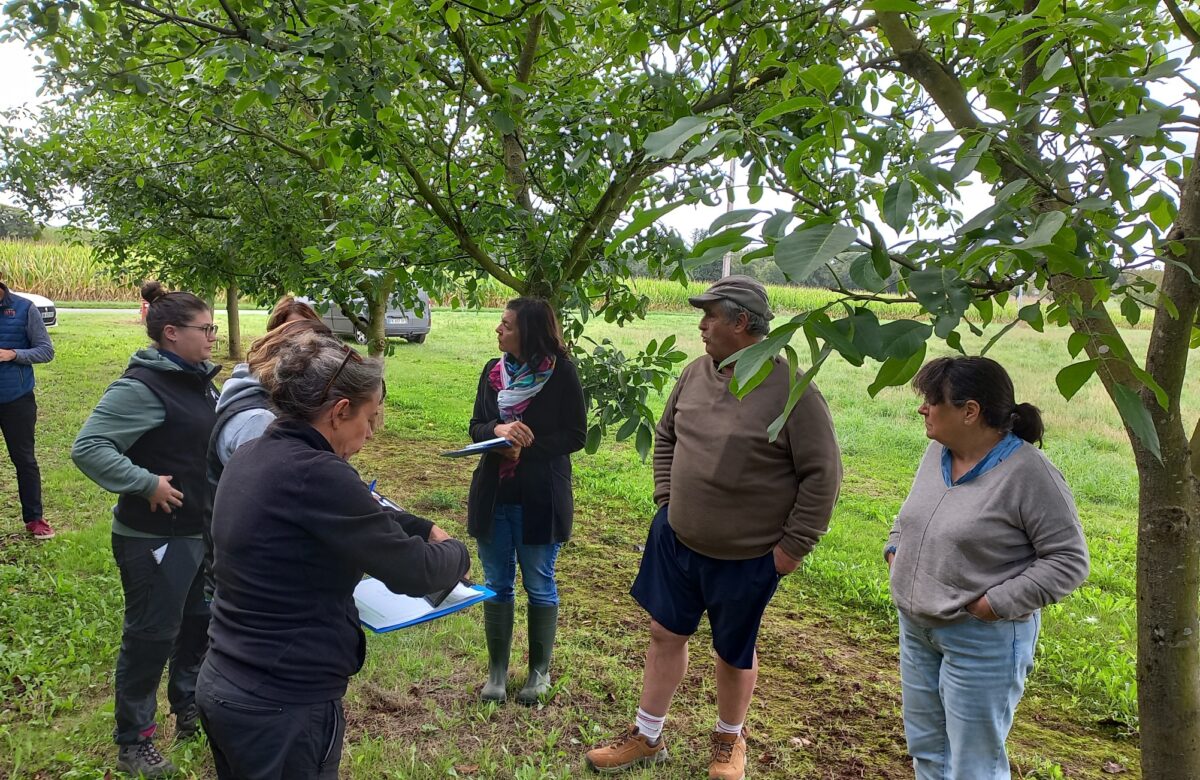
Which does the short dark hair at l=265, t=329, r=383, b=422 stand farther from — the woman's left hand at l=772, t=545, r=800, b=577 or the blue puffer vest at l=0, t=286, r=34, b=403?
the blue puffer vest at l=0, t=286, r=34, b=403

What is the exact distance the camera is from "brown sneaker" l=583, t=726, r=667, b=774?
10.4 ft

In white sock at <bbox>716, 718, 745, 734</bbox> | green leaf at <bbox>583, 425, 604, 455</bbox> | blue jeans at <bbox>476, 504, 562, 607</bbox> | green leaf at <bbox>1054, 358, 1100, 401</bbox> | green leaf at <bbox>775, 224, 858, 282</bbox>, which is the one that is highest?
green leaf at <bbox>775, 224, 858, 282</bbox>

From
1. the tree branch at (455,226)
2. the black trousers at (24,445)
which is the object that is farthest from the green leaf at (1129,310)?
the black trousers at (24,445)

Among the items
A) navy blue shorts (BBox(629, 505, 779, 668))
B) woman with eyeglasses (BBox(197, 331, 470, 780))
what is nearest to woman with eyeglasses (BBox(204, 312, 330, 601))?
woman with eyeglasses (BBox(197, 331, 470, 780))

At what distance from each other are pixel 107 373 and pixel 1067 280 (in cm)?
1402

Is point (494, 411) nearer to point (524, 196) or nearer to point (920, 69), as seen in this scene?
point (524, 196)

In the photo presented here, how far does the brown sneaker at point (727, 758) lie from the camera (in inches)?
122

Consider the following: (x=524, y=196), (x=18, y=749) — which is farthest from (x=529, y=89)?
(x=18, y=749)

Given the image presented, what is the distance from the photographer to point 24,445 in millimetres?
5336

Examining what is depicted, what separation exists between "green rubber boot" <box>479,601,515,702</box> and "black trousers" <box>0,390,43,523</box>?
3759 millimetres

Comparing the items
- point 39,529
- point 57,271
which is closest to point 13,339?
point 39,529

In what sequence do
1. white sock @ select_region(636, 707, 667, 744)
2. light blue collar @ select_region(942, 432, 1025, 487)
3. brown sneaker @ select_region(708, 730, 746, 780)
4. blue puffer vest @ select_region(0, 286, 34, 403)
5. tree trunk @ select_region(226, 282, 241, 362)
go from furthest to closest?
→ tree trunk @ select_region(226, 282, 241, 362), blue puffer vest @ select_region(0, 286, 34, 403), white sock @ select_region(636, 707, 667, 744), brown sneaker @ select_region(708, 730, 746, 780), light blue collar @ select_region(942, 432, 1025, 487)

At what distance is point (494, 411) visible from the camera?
3625mm

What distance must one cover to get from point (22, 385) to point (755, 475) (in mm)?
5036
